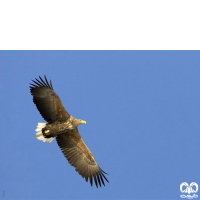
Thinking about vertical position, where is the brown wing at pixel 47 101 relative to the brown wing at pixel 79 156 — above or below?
above

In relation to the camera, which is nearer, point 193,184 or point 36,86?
point 36,86

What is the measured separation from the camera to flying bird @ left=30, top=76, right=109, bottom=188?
482 inches

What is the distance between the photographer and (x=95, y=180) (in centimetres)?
1253

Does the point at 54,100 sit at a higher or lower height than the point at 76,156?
higher

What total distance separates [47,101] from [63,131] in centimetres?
86

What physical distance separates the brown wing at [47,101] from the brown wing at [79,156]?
0.67 m

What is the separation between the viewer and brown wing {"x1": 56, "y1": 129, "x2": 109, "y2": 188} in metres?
12.6

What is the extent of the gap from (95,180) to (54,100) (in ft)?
7.49

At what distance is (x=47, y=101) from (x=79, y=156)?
1674mm

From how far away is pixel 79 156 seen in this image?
1273 cm

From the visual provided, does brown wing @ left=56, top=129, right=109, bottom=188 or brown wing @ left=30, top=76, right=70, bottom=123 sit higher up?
brown wing @ left=30, top=76, right=70, bottom=123

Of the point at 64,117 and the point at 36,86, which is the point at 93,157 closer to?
the point at 64,117

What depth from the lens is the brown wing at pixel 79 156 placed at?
41.2 feet
